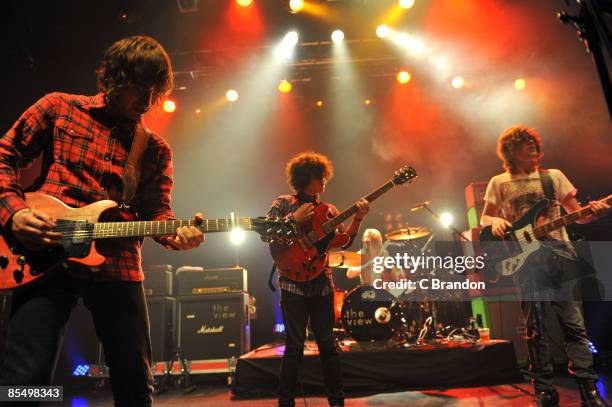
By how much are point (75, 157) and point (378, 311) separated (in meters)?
4.83

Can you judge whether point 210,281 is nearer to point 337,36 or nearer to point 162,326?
point 162,326

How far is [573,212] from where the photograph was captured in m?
3.52

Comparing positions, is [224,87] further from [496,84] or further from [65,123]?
[65,123]

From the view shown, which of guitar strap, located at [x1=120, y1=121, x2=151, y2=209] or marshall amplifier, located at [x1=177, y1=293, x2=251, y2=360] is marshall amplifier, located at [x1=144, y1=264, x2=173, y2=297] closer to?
marshall amplifier, located at [x1=177, y1=293, x2=251, y2=360]

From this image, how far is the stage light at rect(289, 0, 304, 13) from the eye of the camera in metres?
7.07

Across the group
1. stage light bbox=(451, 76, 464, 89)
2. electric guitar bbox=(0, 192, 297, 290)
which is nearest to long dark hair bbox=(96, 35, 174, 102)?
electric guitar bbox=(0, 192, 297, 290)

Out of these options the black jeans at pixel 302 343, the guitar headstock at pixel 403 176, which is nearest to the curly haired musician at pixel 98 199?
the black jeans at pixel 302 343

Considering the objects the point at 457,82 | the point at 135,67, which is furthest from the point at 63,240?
the point at 457,82

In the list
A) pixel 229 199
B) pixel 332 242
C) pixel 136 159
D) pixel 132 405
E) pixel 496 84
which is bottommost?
pixel 132 405

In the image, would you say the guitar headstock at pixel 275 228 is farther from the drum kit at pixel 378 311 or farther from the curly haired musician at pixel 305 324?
the drum kit at pixel 378 311

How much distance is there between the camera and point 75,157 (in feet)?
6.10

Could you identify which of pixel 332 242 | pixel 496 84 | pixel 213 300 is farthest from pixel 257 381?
pixel 496 84

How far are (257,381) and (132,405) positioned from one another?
3.48 metres

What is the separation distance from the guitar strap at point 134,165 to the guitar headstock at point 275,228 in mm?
682
